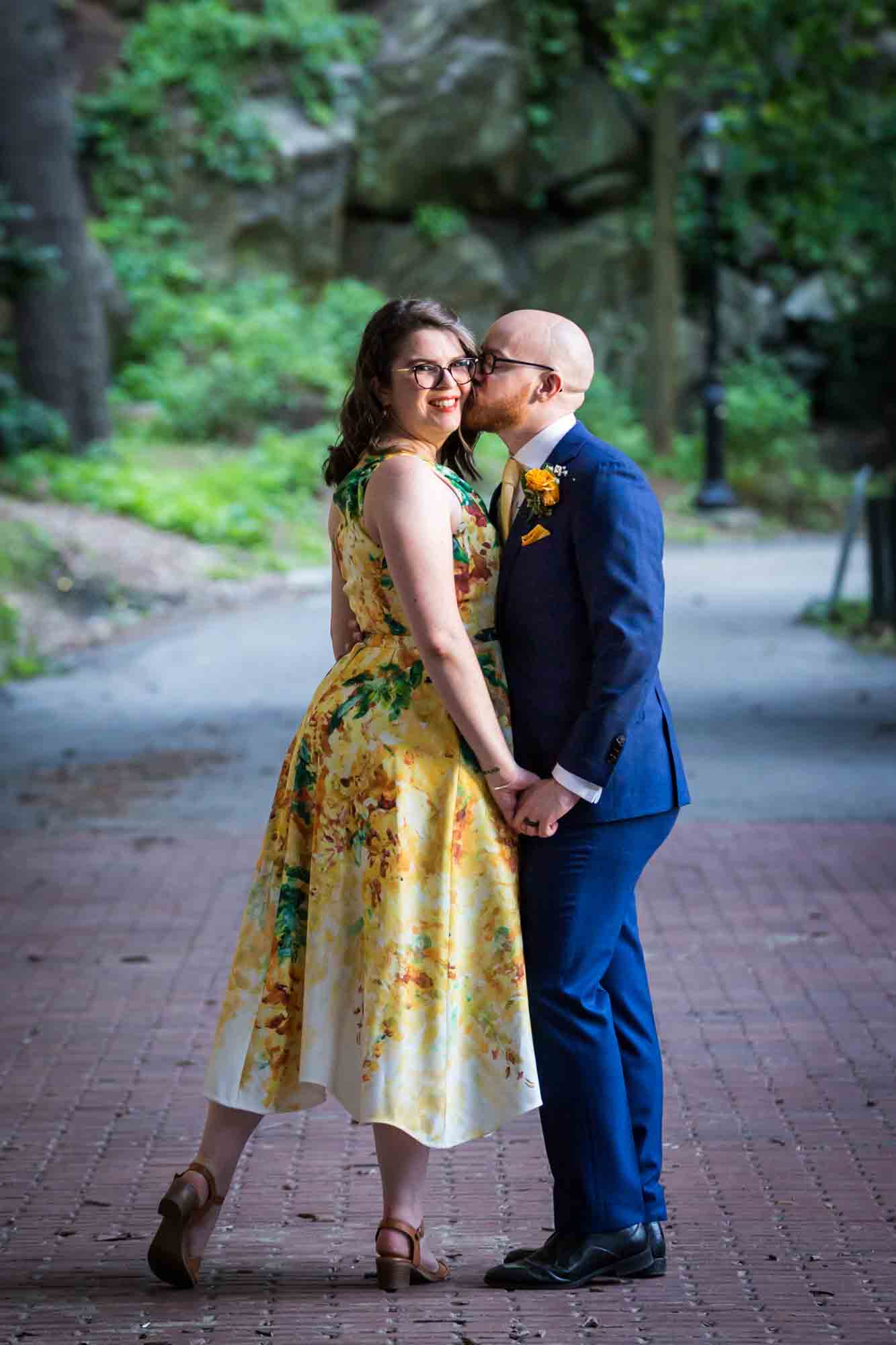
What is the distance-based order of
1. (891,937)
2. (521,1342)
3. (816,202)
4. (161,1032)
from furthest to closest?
(816,202) < (891,937) < (161,1032) < (521,1342)

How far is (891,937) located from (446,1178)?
8.70 ft

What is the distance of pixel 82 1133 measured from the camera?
15.5 ft

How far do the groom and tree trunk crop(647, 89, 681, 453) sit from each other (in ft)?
87.1

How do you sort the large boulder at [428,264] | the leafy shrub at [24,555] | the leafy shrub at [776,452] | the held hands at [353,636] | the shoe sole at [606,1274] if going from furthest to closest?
the large boulder at [428,264] < the leafy shrub at [776,452] < the leafy shrub at [24,555] < the held hands at [353,636] < the shoe sole at [606,1274]

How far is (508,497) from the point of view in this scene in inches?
148

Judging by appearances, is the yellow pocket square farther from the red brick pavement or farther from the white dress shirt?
the red brick pavement

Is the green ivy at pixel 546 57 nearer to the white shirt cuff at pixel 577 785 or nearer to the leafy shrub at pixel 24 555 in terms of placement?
the leafy shrub at pixel 24 555

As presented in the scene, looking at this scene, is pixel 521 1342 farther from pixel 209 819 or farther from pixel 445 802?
pixel 209 819

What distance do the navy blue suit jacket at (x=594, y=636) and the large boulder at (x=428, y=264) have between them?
28.3 meters

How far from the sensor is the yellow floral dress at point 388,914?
3.48 m

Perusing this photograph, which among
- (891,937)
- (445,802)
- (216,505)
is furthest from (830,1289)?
(216,505)

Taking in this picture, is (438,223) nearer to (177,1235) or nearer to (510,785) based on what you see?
(510,785)

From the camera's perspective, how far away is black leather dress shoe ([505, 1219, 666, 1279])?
12.2ft

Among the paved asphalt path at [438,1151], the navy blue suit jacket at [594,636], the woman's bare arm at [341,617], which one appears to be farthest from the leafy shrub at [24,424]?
the navy blue suit jacket at [594,636]
